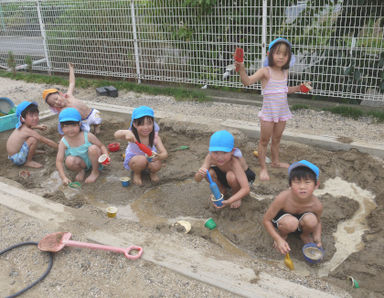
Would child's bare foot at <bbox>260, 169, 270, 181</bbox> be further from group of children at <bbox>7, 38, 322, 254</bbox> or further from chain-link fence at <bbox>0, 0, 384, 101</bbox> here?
chain-link fence at <bbox>0, 0, 384, 101</bbox>

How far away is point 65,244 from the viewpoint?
2494mm

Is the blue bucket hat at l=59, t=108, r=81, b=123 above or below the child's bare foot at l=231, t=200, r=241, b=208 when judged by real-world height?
above

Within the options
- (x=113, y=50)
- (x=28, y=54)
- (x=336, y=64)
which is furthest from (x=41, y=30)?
(x=336, y=64)

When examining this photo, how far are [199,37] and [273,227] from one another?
4.33 meters

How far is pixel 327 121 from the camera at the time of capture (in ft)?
16.3

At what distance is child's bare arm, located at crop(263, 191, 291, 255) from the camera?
2498 millimetres

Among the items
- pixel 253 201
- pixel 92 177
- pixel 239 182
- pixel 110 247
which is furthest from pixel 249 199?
pixel 92 177

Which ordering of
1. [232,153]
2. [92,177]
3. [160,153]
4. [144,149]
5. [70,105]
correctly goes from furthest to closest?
[70,105]
[92,177]
[160,153]
[144,149]
[232,153]

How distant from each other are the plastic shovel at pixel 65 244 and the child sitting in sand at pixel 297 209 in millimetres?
1025

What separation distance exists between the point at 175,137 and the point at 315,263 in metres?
2.71

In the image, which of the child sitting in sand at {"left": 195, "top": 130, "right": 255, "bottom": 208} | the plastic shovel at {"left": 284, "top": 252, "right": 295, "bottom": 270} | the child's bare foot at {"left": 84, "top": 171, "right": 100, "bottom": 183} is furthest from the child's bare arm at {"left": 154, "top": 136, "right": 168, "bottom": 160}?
the plastic shovel at {"left": 284, "top": 252, "right": 295, "bottom": 270}

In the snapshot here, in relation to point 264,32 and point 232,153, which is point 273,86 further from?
point 264,32

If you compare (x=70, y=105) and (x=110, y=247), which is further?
(x=70, y=105)

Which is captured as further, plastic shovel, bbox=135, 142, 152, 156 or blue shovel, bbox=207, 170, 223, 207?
plastic shovel, bbox=135, 142, 152, 156
